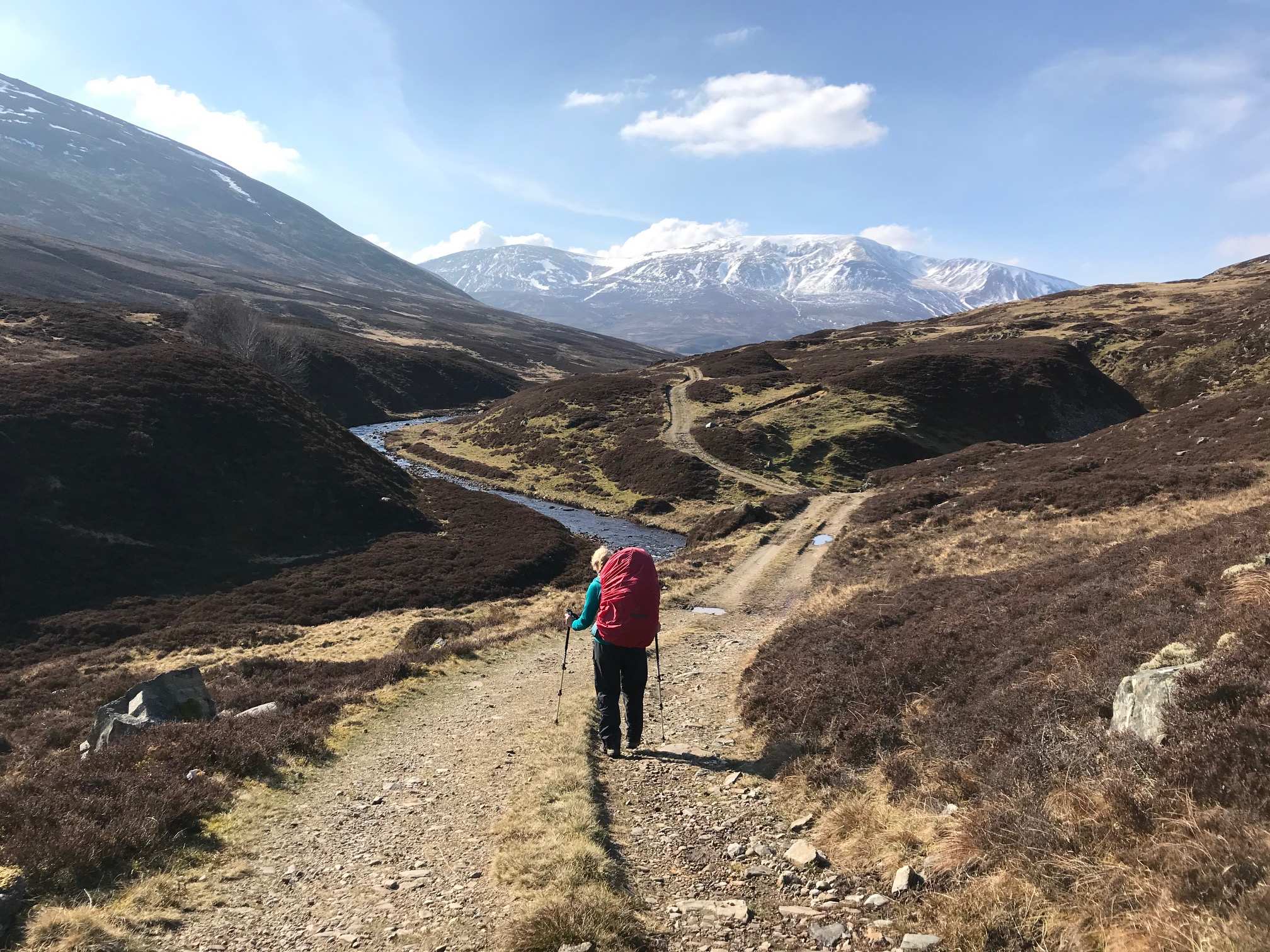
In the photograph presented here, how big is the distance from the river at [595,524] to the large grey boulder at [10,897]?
3306 cm

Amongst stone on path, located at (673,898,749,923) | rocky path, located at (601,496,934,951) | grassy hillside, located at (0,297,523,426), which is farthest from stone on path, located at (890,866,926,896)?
grassy hillside, located at (0,297,523,426)

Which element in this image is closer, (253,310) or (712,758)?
(712,758)

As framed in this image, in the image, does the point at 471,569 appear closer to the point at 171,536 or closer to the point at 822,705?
the point at 171,536

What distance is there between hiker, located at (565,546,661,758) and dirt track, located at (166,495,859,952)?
78cm

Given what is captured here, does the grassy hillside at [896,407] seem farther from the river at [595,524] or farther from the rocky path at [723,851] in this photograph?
the rocky path at [723,851]

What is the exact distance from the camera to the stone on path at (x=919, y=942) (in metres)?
4.75

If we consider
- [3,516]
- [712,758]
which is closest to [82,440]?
[3,516]

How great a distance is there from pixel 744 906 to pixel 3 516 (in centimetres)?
4144

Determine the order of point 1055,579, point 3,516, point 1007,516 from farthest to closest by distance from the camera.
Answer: point 3,516 → point 1007,516 → point 1055,579

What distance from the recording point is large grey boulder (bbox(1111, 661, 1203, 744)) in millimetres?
5906

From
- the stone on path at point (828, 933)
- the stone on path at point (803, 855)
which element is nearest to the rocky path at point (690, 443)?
the stone on path at point (803, 855)

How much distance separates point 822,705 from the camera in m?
10.1

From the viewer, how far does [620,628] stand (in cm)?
967

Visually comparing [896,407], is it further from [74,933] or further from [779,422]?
[74,933]
